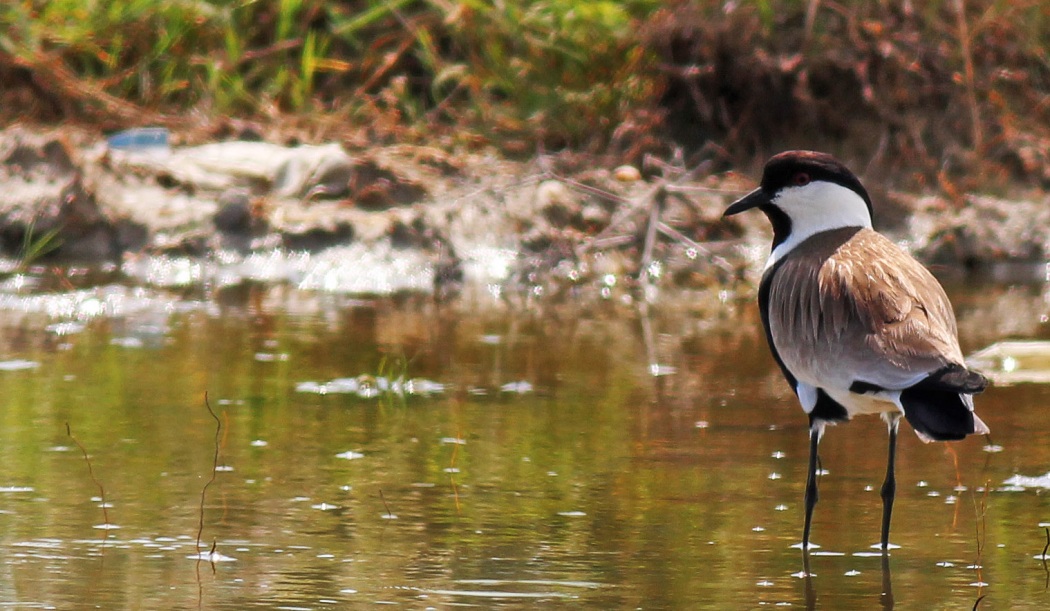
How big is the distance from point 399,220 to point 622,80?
1974mm

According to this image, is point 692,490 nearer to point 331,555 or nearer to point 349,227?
point 331,555

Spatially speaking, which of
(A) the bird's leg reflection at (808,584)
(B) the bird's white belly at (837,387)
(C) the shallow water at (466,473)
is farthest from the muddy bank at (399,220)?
(A) the bird's leg reflection at (808,584)

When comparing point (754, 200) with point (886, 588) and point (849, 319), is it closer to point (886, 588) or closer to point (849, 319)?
point (849, 319)

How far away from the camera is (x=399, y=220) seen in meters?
9.79

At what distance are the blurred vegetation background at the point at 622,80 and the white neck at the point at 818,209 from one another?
17.0 feet

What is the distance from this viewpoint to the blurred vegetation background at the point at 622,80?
1094 centimetres

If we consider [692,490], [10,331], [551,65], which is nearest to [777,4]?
[551,65]

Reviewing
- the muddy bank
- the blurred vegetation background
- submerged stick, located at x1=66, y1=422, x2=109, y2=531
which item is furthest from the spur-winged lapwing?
the blurred vegetation background

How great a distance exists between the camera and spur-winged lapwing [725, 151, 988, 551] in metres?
4.54

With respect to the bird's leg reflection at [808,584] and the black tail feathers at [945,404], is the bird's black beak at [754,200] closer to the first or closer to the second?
the black tail feathers at [945,404]

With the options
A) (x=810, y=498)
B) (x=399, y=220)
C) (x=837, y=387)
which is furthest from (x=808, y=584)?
(x=399, y=220)

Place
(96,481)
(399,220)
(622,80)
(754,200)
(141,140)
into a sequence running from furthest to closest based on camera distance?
(622,80) → (141,140) → (399,220) → (754,200) → (96,481)

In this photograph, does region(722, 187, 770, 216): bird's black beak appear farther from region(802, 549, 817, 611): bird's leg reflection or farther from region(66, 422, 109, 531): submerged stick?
region(66, 422, 109, 531): submerged stick

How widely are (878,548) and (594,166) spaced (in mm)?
6162
